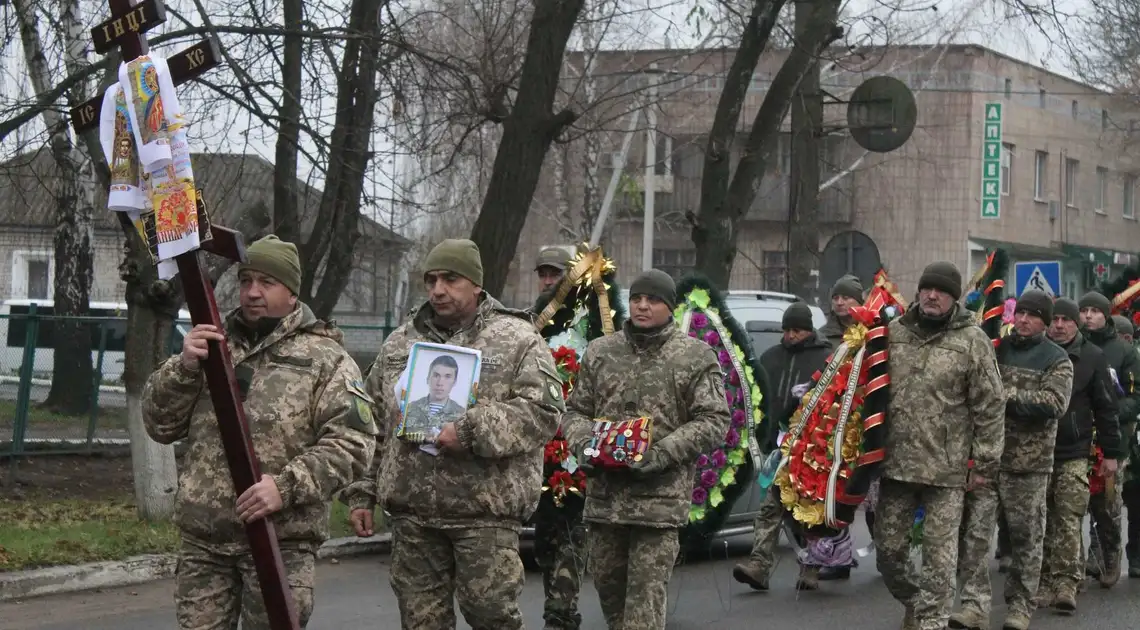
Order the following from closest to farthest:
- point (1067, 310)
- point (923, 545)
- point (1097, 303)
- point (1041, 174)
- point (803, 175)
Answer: point (923, 545)
point (1067, 310)
point (1097, 303)
point (803, 175)
point (1041, 174)

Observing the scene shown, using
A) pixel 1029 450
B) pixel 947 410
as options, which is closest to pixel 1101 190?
pixel 1029 450

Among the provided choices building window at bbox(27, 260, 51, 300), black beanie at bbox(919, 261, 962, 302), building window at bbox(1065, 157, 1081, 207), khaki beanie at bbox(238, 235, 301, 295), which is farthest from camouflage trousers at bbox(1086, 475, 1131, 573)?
building window at bbox(1065, 157, 1081, 207)

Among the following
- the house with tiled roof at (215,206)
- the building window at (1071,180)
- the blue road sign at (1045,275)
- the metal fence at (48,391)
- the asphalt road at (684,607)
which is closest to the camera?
the asphalt road at (684,607)

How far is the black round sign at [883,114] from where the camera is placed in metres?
17.7

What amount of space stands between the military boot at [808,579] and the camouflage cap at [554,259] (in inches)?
117

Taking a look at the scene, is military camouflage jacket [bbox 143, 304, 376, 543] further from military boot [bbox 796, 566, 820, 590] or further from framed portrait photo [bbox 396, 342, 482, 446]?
military boot [bbox 796, 566, 820, 590]

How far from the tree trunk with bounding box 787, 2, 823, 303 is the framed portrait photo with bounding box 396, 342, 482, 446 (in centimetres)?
1273

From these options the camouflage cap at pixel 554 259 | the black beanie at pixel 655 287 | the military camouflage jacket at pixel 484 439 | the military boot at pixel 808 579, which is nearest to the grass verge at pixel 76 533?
the camouflage cap at pixel 554 259

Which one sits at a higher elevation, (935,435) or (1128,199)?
(1128,199)

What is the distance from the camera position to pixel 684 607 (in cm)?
966

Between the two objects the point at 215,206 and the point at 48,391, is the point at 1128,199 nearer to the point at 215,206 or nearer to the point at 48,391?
the point at 48,391

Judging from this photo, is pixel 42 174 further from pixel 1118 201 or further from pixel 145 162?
pixel 1118 201

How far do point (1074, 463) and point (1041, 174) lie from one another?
117 ft

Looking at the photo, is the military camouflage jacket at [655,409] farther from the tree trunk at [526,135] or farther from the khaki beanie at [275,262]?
the tree trunk at [526,135]
